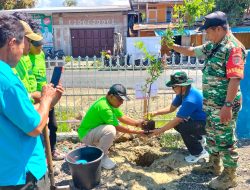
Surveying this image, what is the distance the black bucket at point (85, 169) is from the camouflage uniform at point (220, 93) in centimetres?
139

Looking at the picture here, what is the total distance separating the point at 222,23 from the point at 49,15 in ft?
71.1

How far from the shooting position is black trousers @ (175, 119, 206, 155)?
4.31m

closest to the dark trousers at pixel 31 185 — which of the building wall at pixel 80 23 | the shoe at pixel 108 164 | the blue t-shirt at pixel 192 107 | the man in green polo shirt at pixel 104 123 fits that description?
the man in green polo shirt at pixel 104 123

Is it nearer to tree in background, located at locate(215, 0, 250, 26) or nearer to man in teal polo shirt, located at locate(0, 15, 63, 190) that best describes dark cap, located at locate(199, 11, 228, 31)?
man in teal polo shirt, located at locate(0, 15, 63, 190)

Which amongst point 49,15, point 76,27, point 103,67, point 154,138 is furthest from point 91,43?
point 154,138

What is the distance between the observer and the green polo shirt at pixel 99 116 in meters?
4.12

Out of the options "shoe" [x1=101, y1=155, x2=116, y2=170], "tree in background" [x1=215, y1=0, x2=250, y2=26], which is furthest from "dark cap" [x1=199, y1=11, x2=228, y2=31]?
"tree in background" [x1=215, y1=0, x2=250, y2=26]

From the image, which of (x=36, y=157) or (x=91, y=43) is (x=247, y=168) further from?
(x=91, y=43)

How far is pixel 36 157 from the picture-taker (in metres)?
2.25

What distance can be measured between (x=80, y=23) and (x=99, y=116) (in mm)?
20086

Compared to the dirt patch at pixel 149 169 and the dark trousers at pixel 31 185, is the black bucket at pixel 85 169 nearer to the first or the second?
the dirt patch at pixel 149 169

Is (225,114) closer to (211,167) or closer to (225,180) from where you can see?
(225,180)

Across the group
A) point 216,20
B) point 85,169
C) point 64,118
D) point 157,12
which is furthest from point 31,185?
point 157,12

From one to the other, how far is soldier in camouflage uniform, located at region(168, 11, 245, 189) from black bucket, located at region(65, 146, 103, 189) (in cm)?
139
